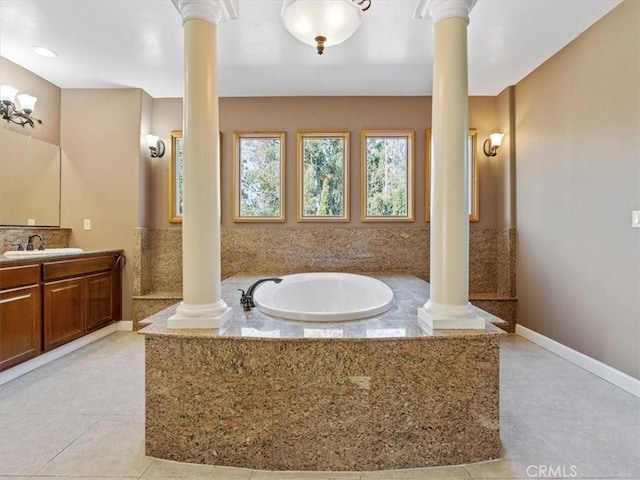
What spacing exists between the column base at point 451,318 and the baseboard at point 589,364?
1.54 m

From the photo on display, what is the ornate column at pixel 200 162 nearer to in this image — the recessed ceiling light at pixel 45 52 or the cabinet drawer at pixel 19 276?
the cabinet drawer at pixel 19 276

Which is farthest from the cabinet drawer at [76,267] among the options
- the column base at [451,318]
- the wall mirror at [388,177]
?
the column base at [451,318]

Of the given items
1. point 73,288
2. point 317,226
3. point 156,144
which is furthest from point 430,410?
point 156,144

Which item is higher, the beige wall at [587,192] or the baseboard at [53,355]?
the beige wall at [587,192]

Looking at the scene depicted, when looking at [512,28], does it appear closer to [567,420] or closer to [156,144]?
[567,420]

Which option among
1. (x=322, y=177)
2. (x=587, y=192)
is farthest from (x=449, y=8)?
(x=322, y=177)

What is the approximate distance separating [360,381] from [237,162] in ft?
10.1

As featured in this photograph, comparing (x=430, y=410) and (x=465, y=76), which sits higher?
(x=465, y=76)

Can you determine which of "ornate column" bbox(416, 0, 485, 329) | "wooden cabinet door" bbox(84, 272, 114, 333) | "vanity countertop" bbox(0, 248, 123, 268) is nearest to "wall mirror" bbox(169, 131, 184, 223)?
"vanity countertop" bbox(0, 248, 123, 268)

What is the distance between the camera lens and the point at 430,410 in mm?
1534

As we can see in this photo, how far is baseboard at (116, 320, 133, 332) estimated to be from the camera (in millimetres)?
3703

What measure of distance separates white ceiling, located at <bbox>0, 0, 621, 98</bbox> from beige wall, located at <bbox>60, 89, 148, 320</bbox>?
22cm

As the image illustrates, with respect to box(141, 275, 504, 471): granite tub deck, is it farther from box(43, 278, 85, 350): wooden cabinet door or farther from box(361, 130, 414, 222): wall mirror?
box(361, 130, 414, 222): wall mirror

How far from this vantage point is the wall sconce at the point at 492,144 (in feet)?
12.2
